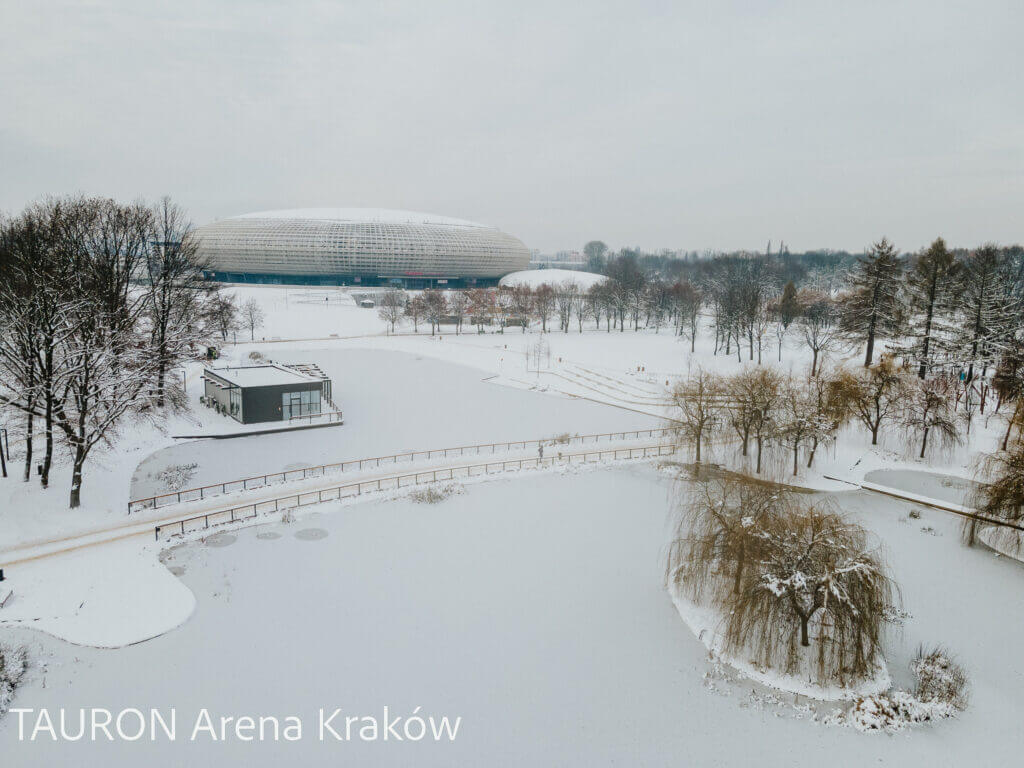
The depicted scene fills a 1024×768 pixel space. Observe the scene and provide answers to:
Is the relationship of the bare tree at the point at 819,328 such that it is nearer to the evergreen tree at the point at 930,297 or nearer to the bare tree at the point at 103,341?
the evergreen tree at the point at 930,297

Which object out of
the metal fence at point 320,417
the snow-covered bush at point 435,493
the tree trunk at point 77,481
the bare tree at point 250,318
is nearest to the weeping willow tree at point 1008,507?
the snow-covered bush at point 435,493

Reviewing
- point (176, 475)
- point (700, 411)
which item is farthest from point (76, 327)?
point (700, 411)

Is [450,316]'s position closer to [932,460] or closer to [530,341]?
[530,341]

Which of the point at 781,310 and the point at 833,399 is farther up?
the point at 781,310

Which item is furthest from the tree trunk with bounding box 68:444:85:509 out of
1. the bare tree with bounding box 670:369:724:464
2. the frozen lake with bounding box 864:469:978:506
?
the frozen lake with bounding box 864:469:978:506

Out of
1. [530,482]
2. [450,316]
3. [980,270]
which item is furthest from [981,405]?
[450,316]

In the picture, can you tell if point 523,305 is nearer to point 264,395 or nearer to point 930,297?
point 930,297
